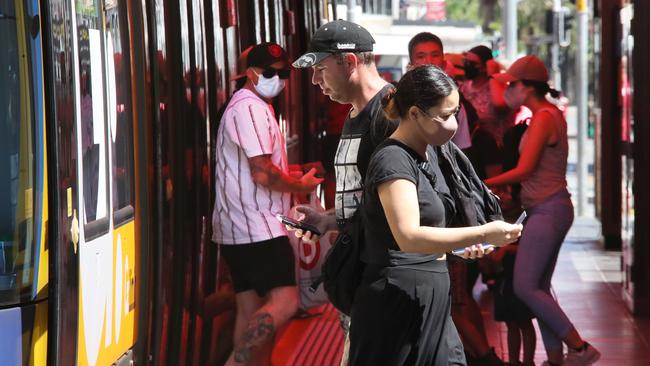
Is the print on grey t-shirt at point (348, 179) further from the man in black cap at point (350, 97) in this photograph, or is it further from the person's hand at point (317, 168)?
the person's hand at point (317, 168)

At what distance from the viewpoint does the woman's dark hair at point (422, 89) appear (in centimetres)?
410

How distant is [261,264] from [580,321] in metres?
4.74

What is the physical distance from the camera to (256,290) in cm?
553

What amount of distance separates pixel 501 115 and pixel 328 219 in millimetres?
3633

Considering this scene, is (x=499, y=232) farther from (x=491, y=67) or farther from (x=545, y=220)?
(x=491, y=67)

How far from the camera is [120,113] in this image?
4281mm

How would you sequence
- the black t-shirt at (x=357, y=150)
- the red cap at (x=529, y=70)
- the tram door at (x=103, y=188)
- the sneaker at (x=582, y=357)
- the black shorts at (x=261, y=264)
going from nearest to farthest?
the tram door at (x=103, y=188), the black t-shirt at (x=357, y=150), the black shorts at (x=261, y=264), the sneaker at (x=582, y=357), the red cap at (x=529, y=70)

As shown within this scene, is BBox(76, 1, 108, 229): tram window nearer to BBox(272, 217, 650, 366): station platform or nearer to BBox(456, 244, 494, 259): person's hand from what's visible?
BBox(456, 244, 494, 259): person's hand

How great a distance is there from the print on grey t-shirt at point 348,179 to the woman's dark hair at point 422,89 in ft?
1.36

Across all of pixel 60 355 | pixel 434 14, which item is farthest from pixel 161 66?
pixel 434 14

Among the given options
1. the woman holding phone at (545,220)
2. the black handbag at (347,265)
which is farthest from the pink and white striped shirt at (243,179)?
the woman holding phone at (545,220)

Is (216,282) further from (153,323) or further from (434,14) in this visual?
(434,14)

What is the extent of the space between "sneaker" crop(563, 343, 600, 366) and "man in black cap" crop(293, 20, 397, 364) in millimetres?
2560

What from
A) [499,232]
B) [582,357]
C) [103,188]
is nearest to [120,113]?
[103,188]
